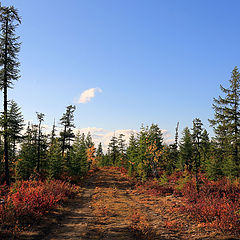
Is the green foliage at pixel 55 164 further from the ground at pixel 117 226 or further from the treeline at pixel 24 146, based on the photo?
the ground at pixel 117 226

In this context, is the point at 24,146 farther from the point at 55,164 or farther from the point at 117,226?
the point at 117,226

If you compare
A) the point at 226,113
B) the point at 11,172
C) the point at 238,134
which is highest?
the point at 226,113

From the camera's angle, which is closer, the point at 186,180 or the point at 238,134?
the point at 186,180

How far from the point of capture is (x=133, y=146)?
1563 inches

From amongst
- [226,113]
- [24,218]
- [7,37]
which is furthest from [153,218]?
[7,37]

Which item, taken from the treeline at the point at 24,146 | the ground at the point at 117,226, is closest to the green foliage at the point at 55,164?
the treeline at the point at 24,146

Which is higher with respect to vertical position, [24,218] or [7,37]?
[7,37]

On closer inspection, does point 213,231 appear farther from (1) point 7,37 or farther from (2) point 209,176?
(1) point 7,37

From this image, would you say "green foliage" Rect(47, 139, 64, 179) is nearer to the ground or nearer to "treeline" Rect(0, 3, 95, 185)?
"treeline" Rect(0, 3, 95, 185)

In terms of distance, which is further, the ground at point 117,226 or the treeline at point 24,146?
the treeline at point 24,146

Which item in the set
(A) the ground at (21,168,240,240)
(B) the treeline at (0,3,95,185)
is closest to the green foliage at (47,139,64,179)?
(B) the treeline at (0,3,95,185)

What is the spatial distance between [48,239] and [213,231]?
25.8 ft

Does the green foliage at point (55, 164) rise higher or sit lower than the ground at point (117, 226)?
higher

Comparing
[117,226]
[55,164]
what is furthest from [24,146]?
[117,226]
